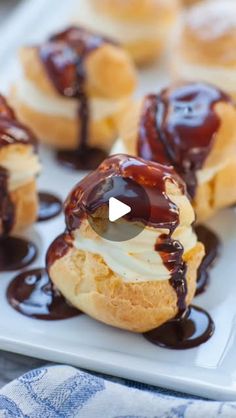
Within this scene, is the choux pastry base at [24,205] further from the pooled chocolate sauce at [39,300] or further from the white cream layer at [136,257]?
the white cream layer at [136,257]

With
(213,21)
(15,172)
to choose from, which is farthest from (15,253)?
(213,21)

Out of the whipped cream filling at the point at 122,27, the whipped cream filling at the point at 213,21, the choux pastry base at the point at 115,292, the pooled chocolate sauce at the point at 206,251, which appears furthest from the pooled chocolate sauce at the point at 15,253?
the whipped cream filling at the point at 122,27

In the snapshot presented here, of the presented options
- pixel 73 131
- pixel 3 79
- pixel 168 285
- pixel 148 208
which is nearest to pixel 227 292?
pixel 168 285

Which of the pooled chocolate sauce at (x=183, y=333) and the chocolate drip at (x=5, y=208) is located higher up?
the chocolate drip at (x=5, y=208)

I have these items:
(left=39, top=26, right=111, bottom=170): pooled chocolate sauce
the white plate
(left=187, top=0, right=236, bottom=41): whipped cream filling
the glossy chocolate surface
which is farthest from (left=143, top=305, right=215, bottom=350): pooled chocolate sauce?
(left=187, top=0, right=236, bottom=41): whipped cream filling

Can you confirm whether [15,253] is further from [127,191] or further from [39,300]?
[127,191]
